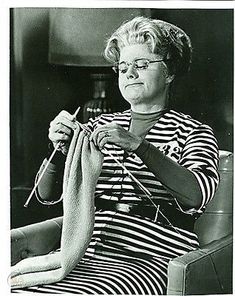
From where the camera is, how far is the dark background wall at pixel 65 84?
3.36 ft

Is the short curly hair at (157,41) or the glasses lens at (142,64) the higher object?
the short curly hair at (157,41)

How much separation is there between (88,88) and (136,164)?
0.17 m

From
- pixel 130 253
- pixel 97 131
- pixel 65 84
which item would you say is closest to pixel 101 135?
pixel 97 131

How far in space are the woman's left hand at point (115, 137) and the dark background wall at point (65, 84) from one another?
0.18ft

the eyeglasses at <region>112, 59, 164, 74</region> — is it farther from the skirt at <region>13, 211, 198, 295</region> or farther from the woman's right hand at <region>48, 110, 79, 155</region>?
the skirt at <region>13, 211, 198, 295</region>

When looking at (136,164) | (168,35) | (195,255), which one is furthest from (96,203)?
(168,35)

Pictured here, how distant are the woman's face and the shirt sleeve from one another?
9cm

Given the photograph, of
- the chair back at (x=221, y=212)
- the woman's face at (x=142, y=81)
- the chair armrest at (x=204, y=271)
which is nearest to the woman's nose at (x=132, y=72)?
the woman's face at (x=142, y=81)

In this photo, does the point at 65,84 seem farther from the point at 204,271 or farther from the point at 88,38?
the point at 204,271

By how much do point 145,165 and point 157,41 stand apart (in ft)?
0.75

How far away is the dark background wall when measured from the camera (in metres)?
1.02

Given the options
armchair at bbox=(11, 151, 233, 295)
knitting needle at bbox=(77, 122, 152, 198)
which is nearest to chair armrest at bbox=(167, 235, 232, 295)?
armchair at bbox=(11, 151, 233, 295)

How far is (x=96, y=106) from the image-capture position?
1.03m

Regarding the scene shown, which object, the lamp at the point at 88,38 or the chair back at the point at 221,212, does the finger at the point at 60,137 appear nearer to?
the lamp at the point at 88,38
